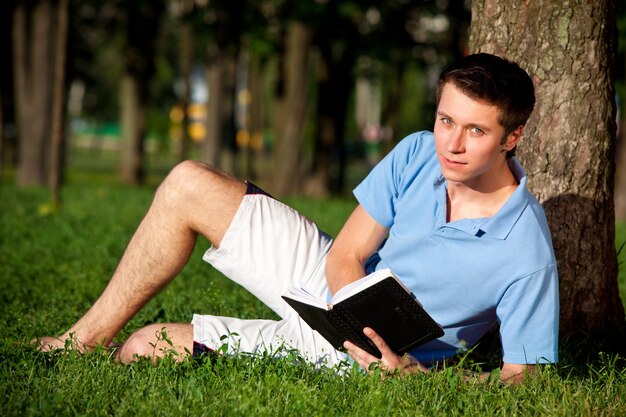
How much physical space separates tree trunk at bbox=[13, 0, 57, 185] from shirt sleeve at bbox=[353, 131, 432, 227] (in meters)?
14.6

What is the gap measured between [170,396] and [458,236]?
1.39 m

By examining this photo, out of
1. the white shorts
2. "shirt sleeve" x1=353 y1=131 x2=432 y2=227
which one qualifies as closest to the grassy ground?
the white shorts

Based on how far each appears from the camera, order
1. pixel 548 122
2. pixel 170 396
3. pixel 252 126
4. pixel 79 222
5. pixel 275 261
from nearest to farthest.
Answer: pixel 170 396 < pixel 275 261 < pixel 548 122 < pixel 79 222 < pixel 252 126

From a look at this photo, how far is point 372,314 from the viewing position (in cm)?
390

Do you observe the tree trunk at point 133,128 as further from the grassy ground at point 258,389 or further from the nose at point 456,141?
the nose at point 456,141

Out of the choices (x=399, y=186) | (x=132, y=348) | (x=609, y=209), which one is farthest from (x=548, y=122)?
Result: (x=132, y=348)

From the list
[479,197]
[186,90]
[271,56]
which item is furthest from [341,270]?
[271,56]

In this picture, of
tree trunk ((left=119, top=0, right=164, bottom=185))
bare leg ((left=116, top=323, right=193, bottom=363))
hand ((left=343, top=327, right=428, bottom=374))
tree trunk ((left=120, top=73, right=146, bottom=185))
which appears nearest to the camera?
hand ((left=343, top=327, right=428, bottom=374))

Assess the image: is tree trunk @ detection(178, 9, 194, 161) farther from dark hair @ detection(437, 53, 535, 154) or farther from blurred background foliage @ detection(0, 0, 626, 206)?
dark hair @ detection(437, 53, 535, 154)

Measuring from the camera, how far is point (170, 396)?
386 centimetres

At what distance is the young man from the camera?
3898mm

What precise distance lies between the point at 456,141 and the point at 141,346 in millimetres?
1782

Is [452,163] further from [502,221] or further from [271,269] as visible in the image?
[271,269]

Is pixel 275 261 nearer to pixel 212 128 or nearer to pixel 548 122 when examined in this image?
pixel 548 122
